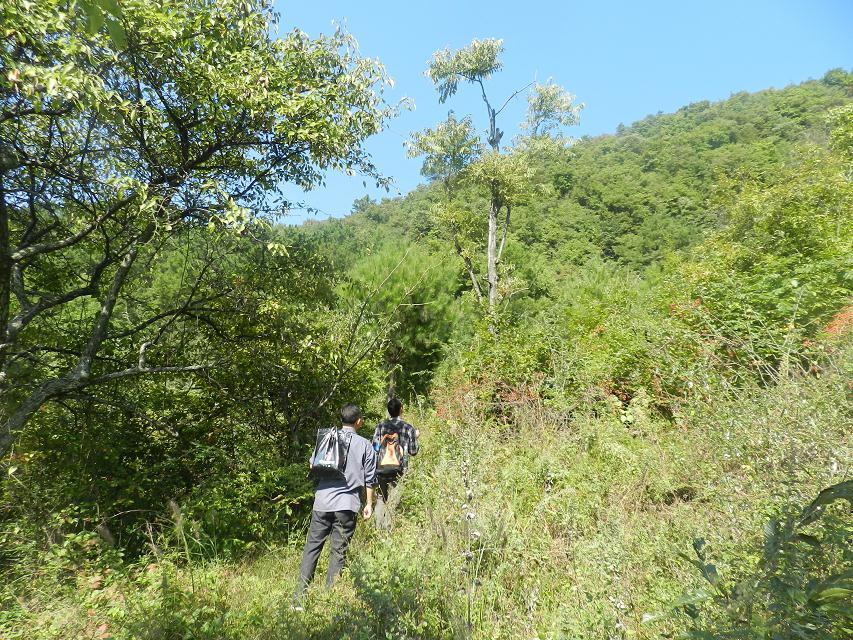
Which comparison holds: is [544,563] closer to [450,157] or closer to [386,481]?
[386,481]

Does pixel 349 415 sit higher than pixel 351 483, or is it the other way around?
pixel 349 415

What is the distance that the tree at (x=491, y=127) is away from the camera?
49.5ft

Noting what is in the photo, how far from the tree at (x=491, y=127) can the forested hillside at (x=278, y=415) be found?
8.36 m

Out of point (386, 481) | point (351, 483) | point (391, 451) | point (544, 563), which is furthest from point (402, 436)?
point (544, 563)

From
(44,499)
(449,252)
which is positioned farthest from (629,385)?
(449,252)

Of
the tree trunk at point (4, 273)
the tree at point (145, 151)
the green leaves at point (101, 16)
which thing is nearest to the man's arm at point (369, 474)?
the tree at point (145, 151)

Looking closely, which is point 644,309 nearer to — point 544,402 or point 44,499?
point 544,402

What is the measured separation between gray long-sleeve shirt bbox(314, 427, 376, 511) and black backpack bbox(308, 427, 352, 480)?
2.6 inches

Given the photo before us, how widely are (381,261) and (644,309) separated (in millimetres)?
7544

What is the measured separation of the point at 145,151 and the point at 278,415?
3573 mm

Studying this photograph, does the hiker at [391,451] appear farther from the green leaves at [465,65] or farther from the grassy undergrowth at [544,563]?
the green leaves at [465,65]

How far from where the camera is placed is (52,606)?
318 cm

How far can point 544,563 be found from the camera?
3248 millimetres

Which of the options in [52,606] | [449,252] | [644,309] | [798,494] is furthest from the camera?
[449,252]
